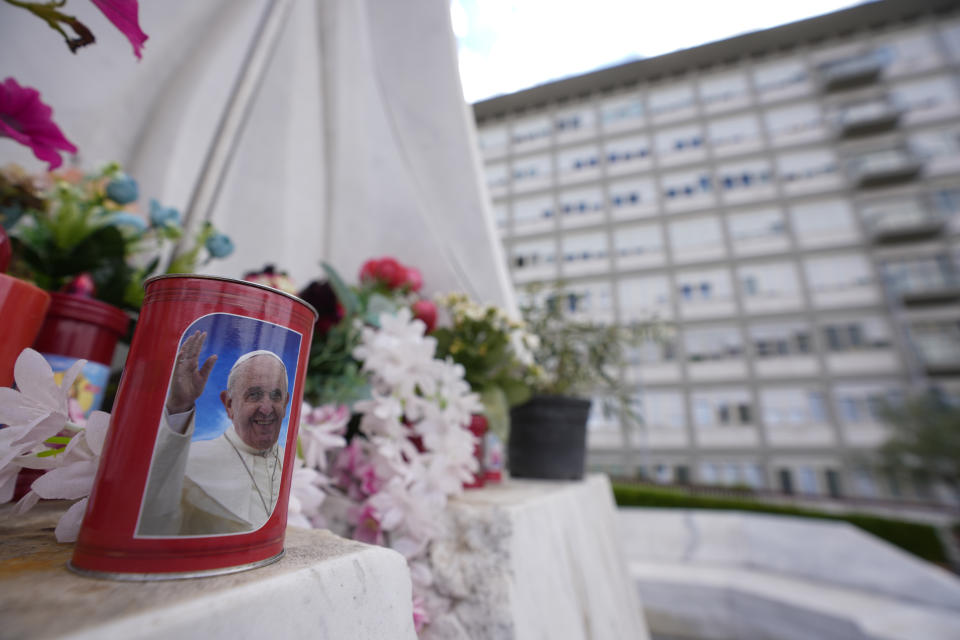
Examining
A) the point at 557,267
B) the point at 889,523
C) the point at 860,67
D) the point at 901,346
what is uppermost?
the point at 860,67

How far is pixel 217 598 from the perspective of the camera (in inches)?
6.6

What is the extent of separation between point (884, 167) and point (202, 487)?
15167 mm

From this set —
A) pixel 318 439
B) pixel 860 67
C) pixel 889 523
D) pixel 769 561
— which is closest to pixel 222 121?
pixel 318 439

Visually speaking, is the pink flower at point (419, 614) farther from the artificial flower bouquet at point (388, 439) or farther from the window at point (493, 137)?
the window at point (493, 137)

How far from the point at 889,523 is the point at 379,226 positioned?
822cm

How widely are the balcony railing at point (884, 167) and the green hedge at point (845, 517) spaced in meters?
8.82

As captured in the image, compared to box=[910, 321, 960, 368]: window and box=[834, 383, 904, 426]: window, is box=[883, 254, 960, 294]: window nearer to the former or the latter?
box=[910, 321, 960, 368]: window

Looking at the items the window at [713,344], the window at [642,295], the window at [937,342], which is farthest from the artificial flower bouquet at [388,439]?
the window at [937,342]

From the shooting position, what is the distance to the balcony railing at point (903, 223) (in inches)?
392

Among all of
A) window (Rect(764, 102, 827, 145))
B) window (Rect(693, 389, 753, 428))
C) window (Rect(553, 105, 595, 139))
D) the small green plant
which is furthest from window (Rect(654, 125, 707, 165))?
the small green plant

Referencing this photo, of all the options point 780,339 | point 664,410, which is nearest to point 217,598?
point 664,410

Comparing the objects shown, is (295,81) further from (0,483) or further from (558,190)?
(558,190)

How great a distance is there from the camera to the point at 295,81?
38.9 inches

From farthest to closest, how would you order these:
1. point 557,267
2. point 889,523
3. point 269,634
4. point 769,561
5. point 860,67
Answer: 1. point 557,267
2. point 860,67
3. point 889,523
4. point 769,561
5. point 269,634
